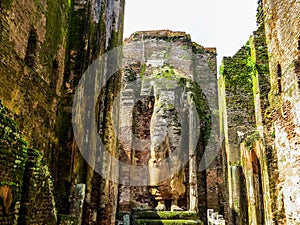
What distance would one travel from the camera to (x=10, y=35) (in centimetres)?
625

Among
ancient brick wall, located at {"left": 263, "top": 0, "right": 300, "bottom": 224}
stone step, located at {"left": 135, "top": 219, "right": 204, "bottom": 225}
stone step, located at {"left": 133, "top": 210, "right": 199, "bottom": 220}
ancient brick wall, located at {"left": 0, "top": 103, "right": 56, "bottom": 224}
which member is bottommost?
stone step, located at {"left": 135, "top": 219, "right": 204, "bottom": 225}

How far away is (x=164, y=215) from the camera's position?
12.6m

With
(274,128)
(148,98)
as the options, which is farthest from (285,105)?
(148,98)

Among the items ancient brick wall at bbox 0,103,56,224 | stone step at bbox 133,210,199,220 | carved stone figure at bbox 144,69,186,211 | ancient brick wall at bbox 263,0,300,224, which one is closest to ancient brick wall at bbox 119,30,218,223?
carved stone figure at bbox 144,69,186,211

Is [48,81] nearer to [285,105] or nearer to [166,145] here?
[285,105]

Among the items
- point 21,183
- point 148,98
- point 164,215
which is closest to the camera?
point 21,183

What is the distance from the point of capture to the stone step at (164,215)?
1255 cm

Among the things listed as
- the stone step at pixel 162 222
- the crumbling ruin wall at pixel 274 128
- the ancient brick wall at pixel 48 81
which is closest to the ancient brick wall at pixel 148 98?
the stone step at pixel 162 222

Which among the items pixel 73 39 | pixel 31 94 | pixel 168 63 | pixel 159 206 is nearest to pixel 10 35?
pixel 31 94

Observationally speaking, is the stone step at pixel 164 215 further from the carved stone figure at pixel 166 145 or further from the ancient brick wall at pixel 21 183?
the ancient brick wall at pixel 21 183

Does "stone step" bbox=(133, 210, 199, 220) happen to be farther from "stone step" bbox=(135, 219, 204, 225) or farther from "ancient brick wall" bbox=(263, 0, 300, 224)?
"ancient brick wall" bbox=(263, 0, 300, 224)

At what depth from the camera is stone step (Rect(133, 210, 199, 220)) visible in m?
12.5

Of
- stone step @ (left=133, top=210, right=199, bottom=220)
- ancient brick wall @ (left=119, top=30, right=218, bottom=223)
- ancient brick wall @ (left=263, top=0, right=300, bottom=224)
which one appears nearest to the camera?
ancient brick wall @ (left=263, top=0, right=300, bottom=224)

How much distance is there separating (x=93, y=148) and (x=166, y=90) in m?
7.17
